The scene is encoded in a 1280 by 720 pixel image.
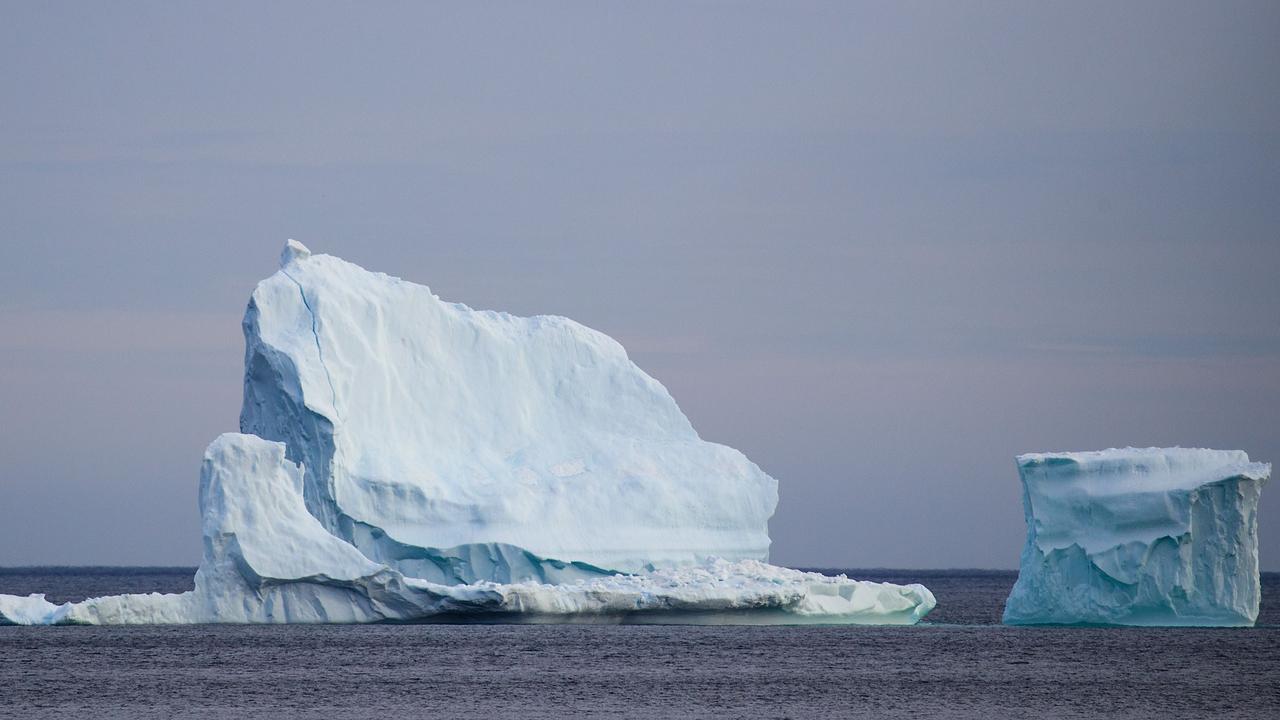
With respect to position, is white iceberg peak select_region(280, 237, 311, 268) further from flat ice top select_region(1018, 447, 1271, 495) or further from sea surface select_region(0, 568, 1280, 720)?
flat ice top select_region(1018, 447, 1271, 495)

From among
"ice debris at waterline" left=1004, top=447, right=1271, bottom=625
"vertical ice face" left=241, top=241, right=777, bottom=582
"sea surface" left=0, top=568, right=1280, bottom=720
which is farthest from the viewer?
"vertical ice face" left=241, top=241, right=777, bottom=582

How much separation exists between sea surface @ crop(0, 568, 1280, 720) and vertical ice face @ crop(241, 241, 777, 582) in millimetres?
1289

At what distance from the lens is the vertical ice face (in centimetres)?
2547

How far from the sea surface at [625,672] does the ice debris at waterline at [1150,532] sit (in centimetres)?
70

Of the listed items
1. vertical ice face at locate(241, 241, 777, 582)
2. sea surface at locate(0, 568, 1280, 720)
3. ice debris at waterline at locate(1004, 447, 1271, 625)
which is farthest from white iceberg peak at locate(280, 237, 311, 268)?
ice debris at waterline at locate(1004, 447, 1271, 625)

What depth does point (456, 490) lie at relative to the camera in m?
26.0

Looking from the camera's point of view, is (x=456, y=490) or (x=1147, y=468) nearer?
(x=1147, y=468)

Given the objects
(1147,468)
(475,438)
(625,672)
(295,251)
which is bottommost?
(625,672)

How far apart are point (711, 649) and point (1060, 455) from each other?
5.28 metres

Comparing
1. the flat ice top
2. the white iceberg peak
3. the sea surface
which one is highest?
the white iceberg peak

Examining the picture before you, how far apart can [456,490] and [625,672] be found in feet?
16.3

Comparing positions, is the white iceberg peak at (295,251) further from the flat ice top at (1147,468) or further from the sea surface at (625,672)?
the flat ice top at (1147,468)

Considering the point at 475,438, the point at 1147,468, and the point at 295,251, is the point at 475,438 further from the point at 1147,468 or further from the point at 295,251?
the point at 1147,468

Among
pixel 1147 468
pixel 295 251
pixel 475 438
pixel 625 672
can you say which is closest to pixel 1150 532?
pixel 1147 468
